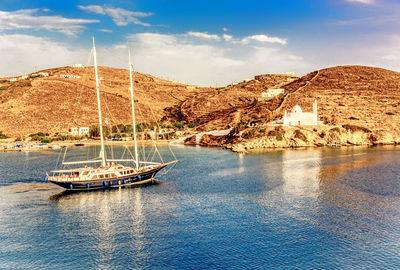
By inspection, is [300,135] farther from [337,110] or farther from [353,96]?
[353,96]

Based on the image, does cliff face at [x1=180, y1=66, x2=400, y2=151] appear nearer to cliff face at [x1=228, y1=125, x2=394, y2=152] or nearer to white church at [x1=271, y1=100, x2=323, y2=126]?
cliff face at [x1=228, y1=125, x2=394, y2=152]

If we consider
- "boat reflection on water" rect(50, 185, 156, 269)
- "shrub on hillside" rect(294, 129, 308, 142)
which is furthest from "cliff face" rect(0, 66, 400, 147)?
"boat reflection on water" rect(50, 185, 156, 269)

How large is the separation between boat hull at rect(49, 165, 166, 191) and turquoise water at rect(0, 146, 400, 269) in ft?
6.16

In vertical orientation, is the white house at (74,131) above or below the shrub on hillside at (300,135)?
above

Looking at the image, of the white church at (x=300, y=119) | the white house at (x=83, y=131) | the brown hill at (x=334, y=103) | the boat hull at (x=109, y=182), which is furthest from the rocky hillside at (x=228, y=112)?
the boat hull at (x=109, y=182)

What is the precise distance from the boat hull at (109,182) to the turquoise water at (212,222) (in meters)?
1.88

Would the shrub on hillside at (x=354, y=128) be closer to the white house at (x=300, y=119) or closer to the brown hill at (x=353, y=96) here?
the brown hill at (x=353, y=96)

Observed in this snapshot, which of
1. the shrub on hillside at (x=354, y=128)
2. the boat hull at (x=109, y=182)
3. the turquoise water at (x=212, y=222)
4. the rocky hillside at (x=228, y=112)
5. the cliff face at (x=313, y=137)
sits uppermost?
the rocky hillside at (x=228, y=112)

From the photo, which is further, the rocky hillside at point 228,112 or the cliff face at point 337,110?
the rocky hillside at point 228,112

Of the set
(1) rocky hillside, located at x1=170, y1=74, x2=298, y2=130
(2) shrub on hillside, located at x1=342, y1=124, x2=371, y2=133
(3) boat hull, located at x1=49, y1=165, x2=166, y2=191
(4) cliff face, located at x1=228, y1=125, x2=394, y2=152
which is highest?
(1) rocky hillside, located at x1=170, y1=74, x2=298, y2=130

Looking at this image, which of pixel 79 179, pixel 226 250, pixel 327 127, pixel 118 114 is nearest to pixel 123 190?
pixel 79 179

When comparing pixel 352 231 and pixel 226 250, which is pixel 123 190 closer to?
pixel 226 250

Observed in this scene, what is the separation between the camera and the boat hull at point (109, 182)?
56.8 m

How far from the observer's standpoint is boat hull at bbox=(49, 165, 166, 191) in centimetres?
5681
